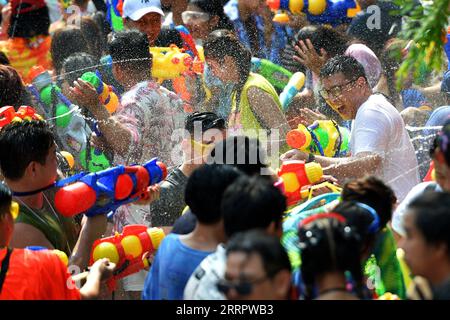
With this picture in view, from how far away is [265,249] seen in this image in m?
3.43

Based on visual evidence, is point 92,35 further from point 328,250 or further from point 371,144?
point 328,250

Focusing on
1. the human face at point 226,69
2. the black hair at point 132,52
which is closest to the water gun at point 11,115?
the black hair at point 132,52

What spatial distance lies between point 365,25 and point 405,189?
274 centimetres

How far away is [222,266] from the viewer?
12.3ft

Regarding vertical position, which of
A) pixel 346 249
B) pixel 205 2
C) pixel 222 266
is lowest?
pixel 205 2

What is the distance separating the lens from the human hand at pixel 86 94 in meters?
6.27

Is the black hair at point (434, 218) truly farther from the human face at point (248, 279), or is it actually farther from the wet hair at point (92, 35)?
the wet hair at point (92, 35)

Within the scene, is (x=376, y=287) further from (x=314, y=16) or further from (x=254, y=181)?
(x=314, y=16)

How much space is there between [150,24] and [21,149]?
3378mm

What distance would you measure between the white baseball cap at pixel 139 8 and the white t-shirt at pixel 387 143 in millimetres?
2676

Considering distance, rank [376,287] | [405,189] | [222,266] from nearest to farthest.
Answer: [222,266] → [376,287] → [405,189]

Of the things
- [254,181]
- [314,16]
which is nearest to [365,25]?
[314,16]

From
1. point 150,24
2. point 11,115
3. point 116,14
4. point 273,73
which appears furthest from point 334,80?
point 116,14

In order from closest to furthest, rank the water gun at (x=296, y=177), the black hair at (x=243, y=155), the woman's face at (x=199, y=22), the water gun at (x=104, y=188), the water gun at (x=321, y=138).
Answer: the black hair at (x=243, y=155) < the water gun at (x=104, y=188) < the water gun at (x=296, y=177) < the water gun at (x=321, y=138) < the woman's face at (x=199, y=22)
